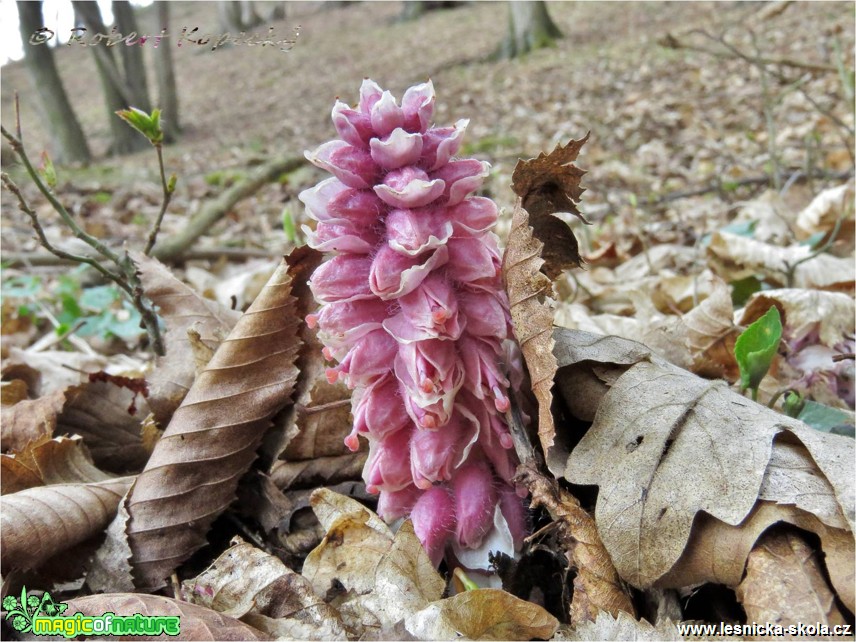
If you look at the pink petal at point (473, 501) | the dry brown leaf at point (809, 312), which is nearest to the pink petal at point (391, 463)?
the pink petal at point (473, 501)

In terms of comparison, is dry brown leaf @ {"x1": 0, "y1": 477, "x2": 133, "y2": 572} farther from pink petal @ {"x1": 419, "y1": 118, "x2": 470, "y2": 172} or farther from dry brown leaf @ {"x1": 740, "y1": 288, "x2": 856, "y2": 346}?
dry brown leaf @ {"x1": 740, "y1": 288, "x2": 856, "y2": 346}

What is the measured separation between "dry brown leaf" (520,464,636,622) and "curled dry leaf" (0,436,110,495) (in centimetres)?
121

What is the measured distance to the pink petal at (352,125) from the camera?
4.56 ft

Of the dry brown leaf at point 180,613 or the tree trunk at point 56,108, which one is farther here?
the tree trunk at point 56,108

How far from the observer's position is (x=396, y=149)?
1.36m

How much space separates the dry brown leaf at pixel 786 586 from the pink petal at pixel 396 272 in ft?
2.55

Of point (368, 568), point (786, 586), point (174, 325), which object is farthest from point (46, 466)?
point (786, 586)

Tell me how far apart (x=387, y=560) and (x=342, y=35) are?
2083 cm

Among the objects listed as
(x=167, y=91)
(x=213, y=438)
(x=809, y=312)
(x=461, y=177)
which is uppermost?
(x=461, y=177)

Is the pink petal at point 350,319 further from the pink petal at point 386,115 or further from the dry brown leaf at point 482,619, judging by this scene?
the dry brown leaf at point 482,619

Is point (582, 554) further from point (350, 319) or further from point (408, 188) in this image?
point (408, 188)

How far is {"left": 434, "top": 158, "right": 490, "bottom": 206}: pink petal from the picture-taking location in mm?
1390

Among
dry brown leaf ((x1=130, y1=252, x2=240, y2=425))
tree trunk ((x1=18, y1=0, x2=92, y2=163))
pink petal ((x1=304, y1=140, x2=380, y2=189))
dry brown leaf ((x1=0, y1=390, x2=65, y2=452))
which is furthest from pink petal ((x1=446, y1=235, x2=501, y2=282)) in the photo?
tree trunk ((x1=18, y1=0, x2=92, y2=163))

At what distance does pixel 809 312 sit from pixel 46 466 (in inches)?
91.7
